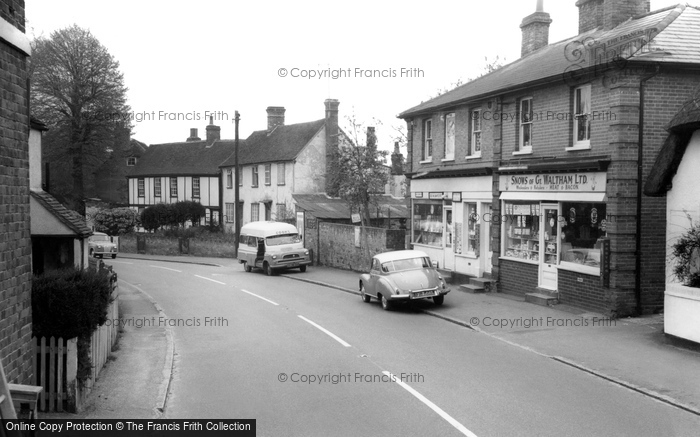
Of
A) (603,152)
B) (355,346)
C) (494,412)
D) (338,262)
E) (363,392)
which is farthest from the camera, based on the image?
(338,262)

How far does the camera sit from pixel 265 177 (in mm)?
51000

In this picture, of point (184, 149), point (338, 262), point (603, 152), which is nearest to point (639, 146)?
point (603, 152)

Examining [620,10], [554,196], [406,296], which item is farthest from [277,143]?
[554,196]

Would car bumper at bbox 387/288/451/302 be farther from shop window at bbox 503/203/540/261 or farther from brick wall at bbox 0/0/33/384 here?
brick wall at bbox 0/0/33/384

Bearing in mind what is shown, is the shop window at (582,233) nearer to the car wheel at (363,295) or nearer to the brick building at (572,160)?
the brick building at (572,160)

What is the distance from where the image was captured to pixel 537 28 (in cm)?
2733

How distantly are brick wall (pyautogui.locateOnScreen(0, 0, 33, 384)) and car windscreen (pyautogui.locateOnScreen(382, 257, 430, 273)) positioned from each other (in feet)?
42.1

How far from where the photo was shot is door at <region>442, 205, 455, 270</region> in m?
25.4

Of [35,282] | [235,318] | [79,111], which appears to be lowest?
[235,318]

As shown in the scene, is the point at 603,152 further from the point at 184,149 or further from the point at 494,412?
the point at 184,149

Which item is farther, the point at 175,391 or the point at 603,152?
the point at 603,152

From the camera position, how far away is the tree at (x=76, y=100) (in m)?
51.7

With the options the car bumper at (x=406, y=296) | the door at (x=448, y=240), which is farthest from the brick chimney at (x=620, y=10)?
the car bumper at (x=406, y=296)

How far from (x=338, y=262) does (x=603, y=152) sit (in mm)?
18660
